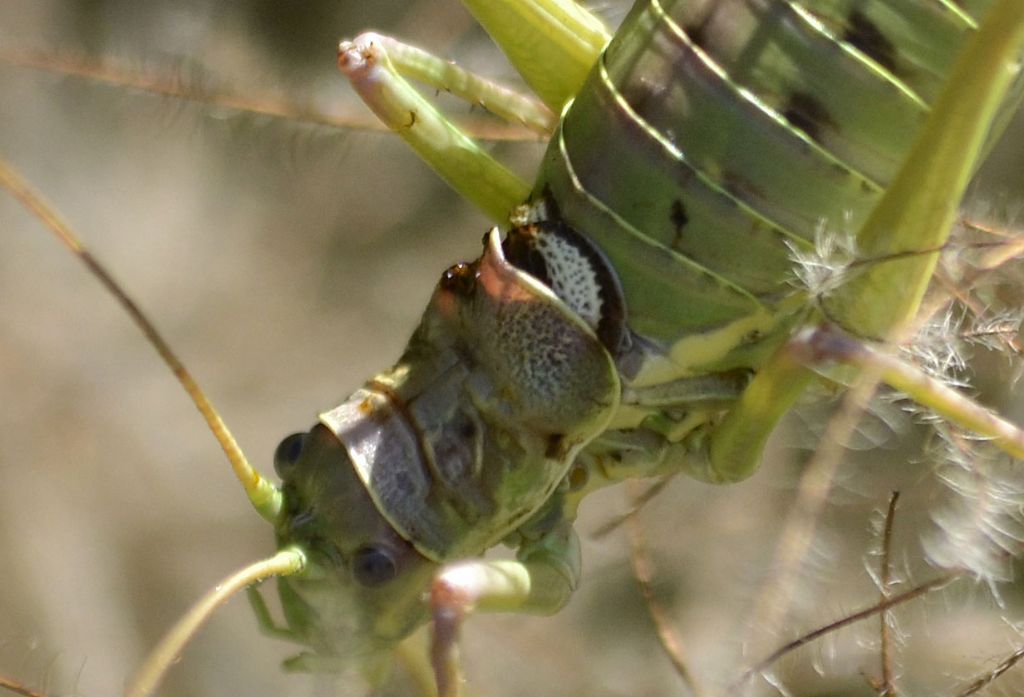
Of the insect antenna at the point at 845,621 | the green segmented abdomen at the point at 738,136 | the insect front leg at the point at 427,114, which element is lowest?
the insect antenna at the point at 845,621

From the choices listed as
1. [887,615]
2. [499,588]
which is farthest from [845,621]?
[499,588]

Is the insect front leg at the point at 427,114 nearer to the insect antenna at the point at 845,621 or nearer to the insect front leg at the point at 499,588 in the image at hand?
the insect front leg at the point at 499,588

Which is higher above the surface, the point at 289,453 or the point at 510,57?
the point at 510,57

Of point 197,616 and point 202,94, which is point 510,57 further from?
point 197,616

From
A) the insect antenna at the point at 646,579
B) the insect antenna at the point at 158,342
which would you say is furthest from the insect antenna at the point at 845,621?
the insect antenna at the point at 158,342

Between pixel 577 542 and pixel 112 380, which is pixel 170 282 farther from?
pixel 577 542

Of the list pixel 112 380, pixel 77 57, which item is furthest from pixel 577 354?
pixel 112 380

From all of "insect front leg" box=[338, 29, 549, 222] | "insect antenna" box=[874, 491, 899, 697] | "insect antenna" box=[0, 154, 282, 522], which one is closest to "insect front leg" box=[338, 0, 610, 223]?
"insect front leg" box=[338, 29, 549, 222]
